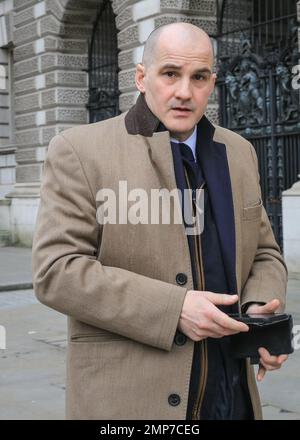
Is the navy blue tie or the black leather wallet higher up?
the navy blue tie

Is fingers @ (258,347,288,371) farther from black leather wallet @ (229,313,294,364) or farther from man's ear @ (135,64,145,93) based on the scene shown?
man's ear @ (135,64,145,93)

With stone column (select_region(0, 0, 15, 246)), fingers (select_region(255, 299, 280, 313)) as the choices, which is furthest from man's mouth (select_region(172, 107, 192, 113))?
stone column (select_region(0, 0, 15, 246))

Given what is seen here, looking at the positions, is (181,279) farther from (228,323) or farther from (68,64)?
(68,64)

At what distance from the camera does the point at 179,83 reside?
211 cm

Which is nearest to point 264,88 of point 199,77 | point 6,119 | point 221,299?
point 6,119

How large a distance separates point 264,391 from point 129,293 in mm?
3440

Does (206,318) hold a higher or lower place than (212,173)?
lower

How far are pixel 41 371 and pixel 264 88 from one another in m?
7.35

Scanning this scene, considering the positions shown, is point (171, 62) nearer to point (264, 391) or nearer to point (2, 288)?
point (264, 391)

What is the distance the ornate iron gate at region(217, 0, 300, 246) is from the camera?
11617 millimetres

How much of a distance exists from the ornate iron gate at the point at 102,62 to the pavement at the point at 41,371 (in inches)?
285

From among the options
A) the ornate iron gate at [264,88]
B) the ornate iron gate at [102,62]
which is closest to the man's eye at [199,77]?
the ornate iron gate at [264,88]

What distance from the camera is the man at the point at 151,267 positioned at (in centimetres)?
200

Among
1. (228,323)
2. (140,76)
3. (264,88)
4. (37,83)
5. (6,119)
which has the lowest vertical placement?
(228,323)
